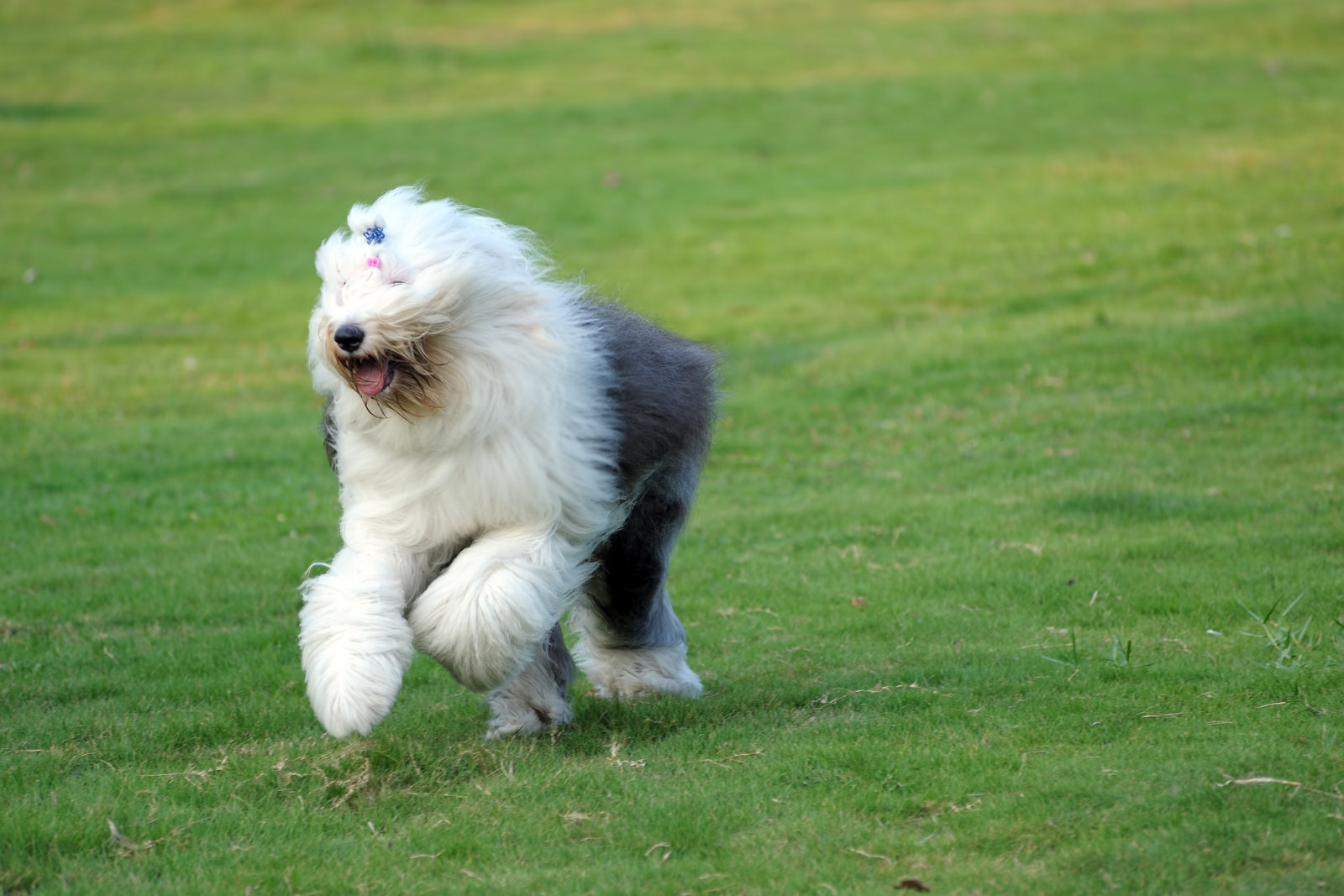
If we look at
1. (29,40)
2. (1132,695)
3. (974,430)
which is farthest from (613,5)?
(1132,695)

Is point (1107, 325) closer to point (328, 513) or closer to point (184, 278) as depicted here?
point (328, 513)

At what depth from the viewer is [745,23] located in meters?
32.2

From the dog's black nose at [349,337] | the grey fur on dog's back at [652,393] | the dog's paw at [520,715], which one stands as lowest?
the dog's paw at [520,715]

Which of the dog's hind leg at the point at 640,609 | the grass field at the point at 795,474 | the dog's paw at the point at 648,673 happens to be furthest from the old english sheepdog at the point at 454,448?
the dog's paw at the point at 648,673

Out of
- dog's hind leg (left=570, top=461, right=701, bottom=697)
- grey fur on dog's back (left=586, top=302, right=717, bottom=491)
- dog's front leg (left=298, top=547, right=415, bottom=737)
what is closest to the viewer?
dog's front leg (left=298, top=547, right=415, bottom=737)

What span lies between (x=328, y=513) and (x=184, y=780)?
480 cm

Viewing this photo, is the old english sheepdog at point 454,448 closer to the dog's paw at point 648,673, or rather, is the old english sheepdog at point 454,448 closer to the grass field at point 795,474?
the grass field at point 795,474

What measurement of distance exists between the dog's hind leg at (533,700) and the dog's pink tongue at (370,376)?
1.30 meters

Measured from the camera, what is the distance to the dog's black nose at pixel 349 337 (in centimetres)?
529

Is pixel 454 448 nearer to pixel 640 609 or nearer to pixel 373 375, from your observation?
pixel 373 375

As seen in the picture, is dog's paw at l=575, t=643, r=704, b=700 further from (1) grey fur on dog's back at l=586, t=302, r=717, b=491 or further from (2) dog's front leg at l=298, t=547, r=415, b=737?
(2) dog's front leg at l=298, t=547, r=415, b=737

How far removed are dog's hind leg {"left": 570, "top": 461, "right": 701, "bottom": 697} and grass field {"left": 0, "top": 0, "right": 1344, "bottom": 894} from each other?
0.72 feet

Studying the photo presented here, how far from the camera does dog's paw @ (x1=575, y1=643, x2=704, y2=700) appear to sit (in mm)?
6660

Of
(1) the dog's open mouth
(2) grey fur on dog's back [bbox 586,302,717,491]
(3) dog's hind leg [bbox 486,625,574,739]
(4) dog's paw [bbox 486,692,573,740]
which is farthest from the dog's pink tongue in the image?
(4) dog's paw [bbox 486,692,573,740]
